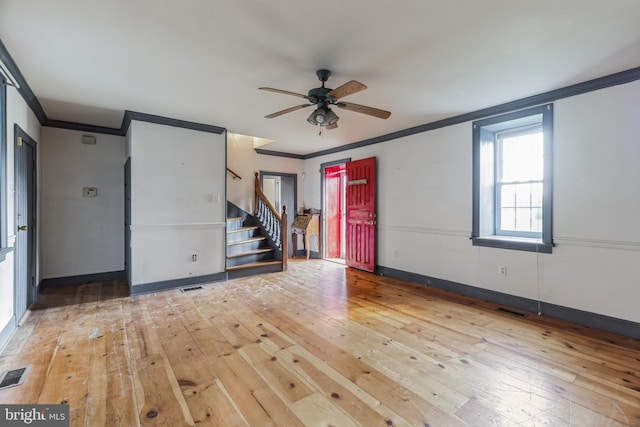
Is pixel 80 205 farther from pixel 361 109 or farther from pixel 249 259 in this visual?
pixel 361 109

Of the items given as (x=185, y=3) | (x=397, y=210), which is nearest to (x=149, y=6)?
(x=185, y=3)

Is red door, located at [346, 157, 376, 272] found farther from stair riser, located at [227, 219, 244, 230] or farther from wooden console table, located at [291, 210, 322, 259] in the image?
stair riser, located at [227, 219, 244, 230]

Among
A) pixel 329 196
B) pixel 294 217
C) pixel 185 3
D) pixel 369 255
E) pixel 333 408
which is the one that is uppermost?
pixel 185 3

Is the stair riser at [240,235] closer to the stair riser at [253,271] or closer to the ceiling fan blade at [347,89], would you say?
the stair riser at [253,271]

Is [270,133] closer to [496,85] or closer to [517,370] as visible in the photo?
[496,85]

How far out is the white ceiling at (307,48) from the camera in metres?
1.97

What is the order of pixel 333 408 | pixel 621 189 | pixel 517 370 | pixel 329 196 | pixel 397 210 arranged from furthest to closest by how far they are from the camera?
pixel 329 196
pixel 397 210
pixel 621 189
pixel 517 370
pixel 333 408

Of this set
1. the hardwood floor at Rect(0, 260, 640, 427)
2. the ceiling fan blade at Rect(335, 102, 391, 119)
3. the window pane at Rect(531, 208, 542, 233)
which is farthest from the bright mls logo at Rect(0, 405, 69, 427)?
the window pane at Rect(531, 208, 542, 233)

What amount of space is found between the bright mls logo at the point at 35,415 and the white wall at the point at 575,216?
443 cm

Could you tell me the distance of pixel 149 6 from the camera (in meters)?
1.93

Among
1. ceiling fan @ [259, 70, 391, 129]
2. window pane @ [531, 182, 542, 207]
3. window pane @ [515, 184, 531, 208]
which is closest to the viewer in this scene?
ceiling fan @ [259, 70, 391, 129]

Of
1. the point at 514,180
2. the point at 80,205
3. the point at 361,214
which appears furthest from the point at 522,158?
the point at 80,205

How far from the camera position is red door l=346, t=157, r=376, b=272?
18.1 feet

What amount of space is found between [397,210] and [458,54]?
117 inches
